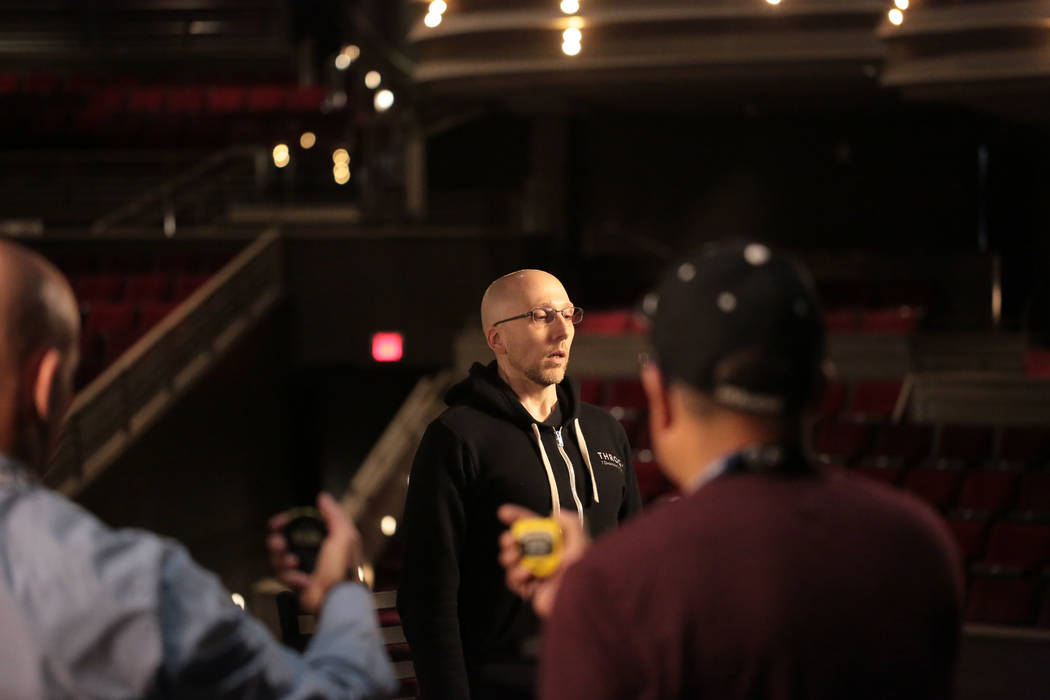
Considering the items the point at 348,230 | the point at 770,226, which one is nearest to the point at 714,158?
the point at 770,226

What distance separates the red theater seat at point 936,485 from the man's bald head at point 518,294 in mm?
5203

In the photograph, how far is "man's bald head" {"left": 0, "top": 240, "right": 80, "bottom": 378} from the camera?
1498 millimetres

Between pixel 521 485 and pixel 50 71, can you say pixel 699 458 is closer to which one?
pixel 521 485

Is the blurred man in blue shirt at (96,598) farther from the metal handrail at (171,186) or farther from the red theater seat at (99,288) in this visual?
the metal handrail at (171,186)

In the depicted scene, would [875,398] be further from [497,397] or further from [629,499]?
[497,397]

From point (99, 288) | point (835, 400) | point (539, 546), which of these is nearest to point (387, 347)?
point (99, 288)

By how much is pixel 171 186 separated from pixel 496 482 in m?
10.7

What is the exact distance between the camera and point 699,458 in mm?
1479

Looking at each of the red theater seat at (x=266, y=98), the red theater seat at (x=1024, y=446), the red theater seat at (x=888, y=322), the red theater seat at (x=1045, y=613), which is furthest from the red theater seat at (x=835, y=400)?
the red theater seat at (x=266, y=98)

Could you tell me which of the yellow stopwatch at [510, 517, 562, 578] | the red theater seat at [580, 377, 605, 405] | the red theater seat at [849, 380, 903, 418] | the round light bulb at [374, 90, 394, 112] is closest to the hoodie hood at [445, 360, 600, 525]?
the yellow stopwatch at [510, 517, 562, 578]

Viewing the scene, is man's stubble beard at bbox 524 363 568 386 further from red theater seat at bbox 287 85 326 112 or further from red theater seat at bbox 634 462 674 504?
red theater seat at bbox 287 85 326 112

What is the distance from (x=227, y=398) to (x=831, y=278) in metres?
6.43

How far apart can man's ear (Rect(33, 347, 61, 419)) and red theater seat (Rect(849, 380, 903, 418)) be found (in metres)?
8.18

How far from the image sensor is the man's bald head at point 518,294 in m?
2.96
